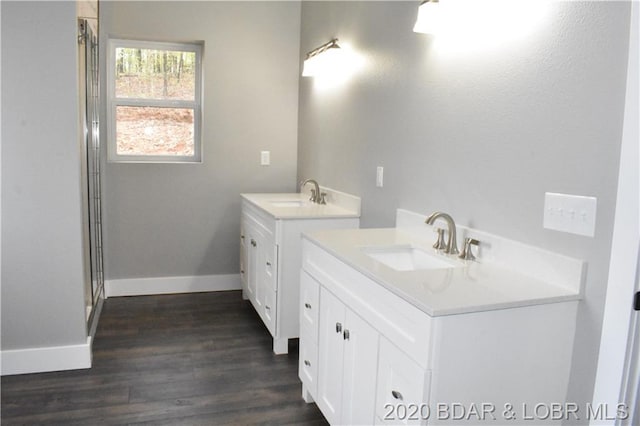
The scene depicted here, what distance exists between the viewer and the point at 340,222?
9.95 ft

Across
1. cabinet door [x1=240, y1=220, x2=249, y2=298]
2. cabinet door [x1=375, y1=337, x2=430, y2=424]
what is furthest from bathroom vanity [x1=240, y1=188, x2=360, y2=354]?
cabinet door [x1=375, y1=337, x2=430, y2=424]

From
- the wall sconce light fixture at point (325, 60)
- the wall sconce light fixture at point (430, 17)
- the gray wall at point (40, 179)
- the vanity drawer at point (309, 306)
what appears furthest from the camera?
the wall sconce light fixture at point (325, 60)

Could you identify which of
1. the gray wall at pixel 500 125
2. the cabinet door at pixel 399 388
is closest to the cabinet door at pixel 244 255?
the gray wall at pixel 500 125

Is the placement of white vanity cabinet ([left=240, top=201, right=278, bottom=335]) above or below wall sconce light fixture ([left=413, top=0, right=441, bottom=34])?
below

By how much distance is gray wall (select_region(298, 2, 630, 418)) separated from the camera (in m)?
1.48

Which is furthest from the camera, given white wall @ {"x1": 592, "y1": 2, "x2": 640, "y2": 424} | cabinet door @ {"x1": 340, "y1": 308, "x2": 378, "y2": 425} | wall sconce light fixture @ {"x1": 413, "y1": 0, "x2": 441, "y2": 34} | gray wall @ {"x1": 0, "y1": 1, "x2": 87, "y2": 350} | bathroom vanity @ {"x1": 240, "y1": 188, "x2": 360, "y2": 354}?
bathroom vanity @ {"x1": 240, "y1": 188, "x2": 360, "y2": 354}

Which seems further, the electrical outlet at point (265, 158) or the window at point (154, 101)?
the electrical outlet at point (265, 158)

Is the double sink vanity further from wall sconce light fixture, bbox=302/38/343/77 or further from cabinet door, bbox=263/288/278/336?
wall sconce light fixture, bbox=302/38/343/77

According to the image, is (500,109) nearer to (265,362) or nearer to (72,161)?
(265,362)

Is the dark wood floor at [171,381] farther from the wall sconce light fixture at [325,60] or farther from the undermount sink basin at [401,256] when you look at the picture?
the wall sconce light fixture at [325,60]

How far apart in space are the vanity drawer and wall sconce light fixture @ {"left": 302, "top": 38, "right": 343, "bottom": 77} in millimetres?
1533

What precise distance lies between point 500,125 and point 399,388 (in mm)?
1005

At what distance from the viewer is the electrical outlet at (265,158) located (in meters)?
4.21

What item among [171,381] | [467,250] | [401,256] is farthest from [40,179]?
[467,250]
